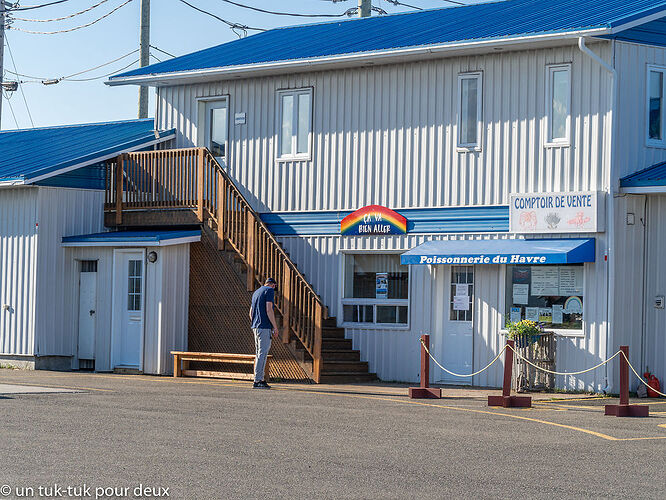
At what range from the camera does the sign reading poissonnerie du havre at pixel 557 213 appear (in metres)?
19.7

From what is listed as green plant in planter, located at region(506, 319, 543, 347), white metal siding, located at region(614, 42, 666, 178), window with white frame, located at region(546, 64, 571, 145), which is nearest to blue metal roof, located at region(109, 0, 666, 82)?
white metal siding, located at region(614, 42, 666, 178)

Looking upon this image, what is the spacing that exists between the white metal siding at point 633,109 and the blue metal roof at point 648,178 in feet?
0.46

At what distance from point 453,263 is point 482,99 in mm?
3071

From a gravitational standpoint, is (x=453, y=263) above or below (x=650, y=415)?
above

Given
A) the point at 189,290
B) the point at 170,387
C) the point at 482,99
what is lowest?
the point at 170,387

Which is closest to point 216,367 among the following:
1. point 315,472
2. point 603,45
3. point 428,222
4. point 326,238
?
point 326,238

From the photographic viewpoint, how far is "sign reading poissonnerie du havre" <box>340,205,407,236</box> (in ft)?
73.1

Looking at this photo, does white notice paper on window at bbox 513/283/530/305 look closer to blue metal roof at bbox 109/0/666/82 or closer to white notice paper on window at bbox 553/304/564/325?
white notice paper on window at bbox 553/304/564/325

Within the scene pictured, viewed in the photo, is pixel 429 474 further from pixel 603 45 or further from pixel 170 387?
pixel 603 45

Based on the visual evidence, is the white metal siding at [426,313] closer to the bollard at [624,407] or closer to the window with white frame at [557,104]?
the window with white frame at [557,104]

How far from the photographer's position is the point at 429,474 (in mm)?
10352

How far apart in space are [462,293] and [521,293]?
4.00ft

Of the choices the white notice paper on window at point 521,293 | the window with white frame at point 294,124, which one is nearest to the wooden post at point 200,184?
the window with white frame at point 294,124

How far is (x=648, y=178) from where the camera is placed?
1945 cm
